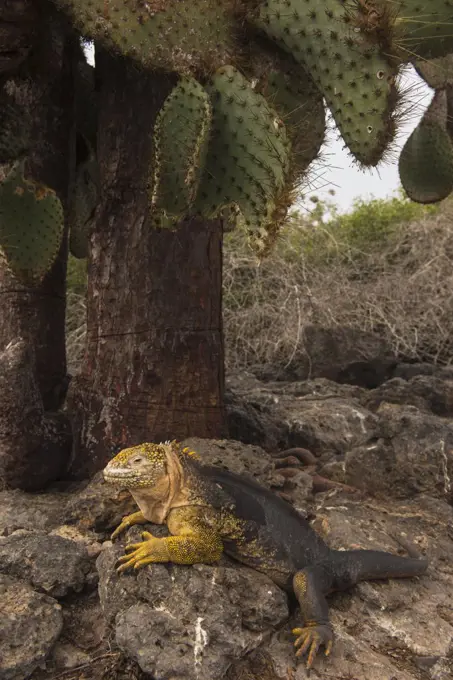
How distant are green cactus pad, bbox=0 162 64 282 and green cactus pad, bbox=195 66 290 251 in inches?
47.6

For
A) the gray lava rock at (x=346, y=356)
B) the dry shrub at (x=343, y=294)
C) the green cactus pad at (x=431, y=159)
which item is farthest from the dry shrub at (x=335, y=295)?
the green cactus pad at (x=431, y=159)

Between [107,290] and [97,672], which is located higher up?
[107,290]

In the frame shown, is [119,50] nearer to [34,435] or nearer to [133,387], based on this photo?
[133,387]

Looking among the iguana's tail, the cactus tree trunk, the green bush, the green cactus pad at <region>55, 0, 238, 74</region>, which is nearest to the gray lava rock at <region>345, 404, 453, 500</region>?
the iguana's tail

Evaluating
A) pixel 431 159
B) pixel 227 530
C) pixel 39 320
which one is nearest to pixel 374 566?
pixel 227 530

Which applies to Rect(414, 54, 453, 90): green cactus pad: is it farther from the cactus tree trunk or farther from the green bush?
the green bush

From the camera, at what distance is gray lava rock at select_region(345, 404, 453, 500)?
13.1ft

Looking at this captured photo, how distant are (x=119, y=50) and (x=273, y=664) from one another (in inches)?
99.9

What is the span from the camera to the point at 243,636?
8.35 ft

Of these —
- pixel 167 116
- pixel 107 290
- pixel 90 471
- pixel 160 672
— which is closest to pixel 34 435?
pixel 90 471

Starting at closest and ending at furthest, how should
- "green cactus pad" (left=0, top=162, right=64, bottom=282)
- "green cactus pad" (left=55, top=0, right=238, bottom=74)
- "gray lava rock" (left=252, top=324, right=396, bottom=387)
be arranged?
"green cactus pad" (left=55, top=0, right=238, bottom=74) < "green cactus pad" (left=0, top=162, right=64, bottom=282) < "gray lava rock" (left=252, top=324, right=396, bottom=387)

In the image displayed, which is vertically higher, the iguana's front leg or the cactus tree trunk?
the cactus tree trunk

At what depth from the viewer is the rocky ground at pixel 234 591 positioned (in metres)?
2.49

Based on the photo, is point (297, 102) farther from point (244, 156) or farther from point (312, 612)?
point (312, 612)
